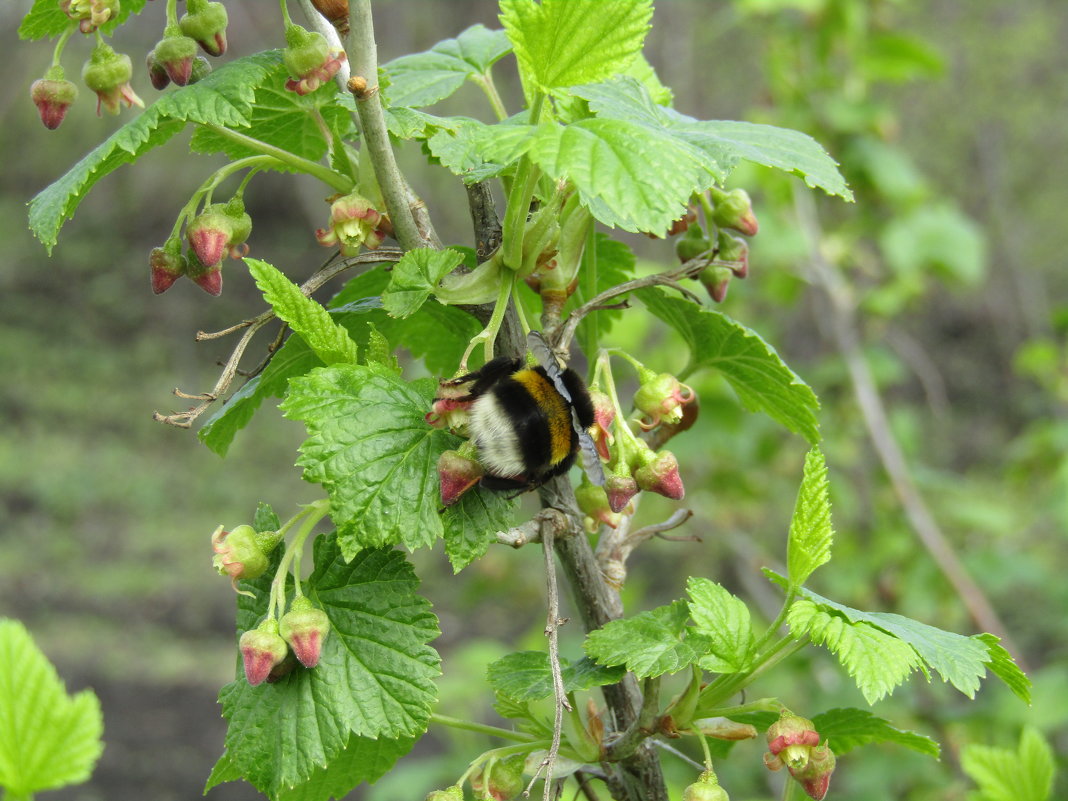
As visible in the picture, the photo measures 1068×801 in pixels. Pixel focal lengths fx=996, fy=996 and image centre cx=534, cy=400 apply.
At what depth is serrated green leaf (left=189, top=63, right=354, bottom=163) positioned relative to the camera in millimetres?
900

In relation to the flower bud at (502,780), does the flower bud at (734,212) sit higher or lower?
higher

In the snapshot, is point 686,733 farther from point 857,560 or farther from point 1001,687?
point 857,560

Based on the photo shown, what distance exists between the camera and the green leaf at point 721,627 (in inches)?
31.1

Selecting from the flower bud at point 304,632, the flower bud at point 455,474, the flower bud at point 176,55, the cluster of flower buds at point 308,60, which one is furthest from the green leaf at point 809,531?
the flower bud at point 176,55

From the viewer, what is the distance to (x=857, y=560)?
116 inches

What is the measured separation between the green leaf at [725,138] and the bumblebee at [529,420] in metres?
0.19

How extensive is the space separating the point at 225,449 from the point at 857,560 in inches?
94.6

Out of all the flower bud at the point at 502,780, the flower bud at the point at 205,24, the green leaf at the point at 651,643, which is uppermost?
the flower bud at the point at 205,24

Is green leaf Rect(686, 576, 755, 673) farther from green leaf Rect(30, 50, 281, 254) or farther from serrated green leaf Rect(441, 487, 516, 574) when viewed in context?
green leaf Rect(30, 50, 281, 254)

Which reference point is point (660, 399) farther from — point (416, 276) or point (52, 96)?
point (52, 96)

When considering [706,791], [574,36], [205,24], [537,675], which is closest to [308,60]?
[205,24]

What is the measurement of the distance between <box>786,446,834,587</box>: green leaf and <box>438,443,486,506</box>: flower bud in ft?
0.88

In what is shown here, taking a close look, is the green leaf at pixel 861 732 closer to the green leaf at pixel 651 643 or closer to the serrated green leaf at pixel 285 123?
the green leaf at pixel 651 643

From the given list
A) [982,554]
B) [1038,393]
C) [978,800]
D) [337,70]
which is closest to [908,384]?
[1038,393]
